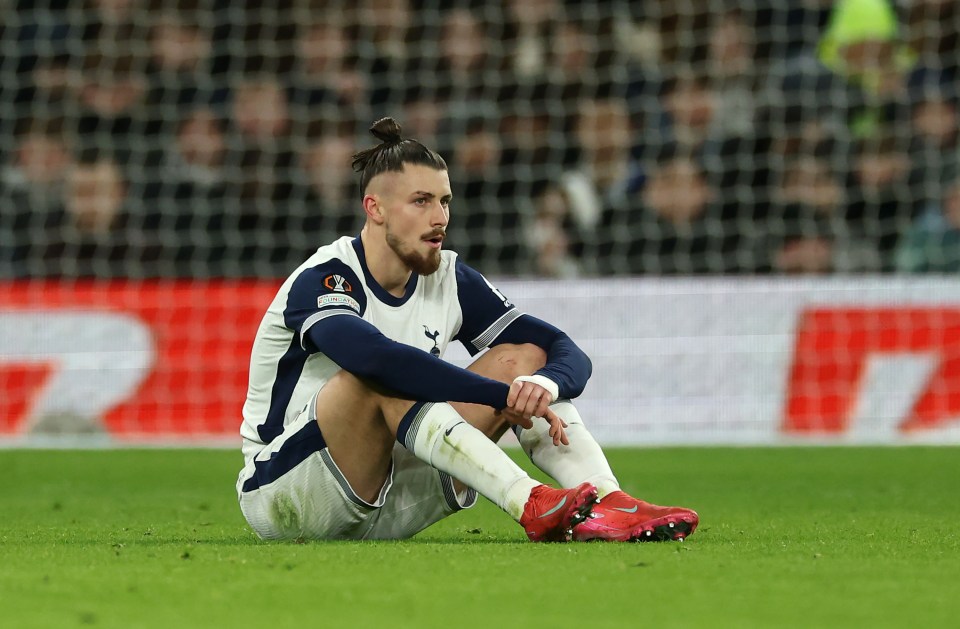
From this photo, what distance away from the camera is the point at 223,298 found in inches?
368

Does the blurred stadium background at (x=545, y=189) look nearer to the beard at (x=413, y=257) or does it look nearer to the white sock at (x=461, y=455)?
the beard at (x=413, y=257)

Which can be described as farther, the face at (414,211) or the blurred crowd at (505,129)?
the blurred crowd at (505,129)

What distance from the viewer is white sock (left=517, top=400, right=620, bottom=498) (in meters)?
4.29

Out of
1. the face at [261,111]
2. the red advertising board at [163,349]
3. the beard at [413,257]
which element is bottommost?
the red advertising board at [163,349]

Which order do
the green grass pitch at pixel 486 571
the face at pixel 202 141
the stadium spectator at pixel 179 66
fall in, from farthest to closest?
the stadium spectator at pixel 179 66 → the face at pixel 202 141 → the green grass pitch at pixel 486 571

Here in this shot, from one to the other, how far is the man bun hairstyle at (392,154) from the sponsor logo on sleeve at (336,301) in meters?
0.39

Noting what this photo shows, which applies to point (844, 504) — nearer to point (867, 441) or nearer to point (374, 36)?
point (867, 441)

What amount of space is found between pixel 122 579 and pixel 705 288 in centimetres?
631

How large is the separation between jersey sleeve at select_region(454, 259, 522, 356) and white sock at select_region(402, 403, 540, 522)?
556 mm

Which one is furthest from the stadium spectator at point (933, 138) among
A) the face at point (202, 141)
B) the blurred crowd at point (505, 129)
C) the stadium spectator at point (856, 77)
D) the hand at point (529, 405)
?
Result: the hand at point (529, 405)

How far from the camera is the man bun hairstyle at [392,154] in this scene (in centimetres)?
448

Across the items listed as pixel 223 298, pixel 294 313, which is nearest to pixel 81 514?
pixel 294 313

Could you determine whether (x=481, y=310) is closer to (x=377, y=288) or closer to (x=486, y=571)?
(x=377, y=288)

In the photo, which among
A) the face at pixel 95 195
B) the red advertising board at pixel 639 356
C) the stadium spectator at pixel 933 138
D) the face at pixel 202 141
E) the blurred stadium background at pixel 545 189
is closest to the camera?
the red advertising board at pixel 639 356
